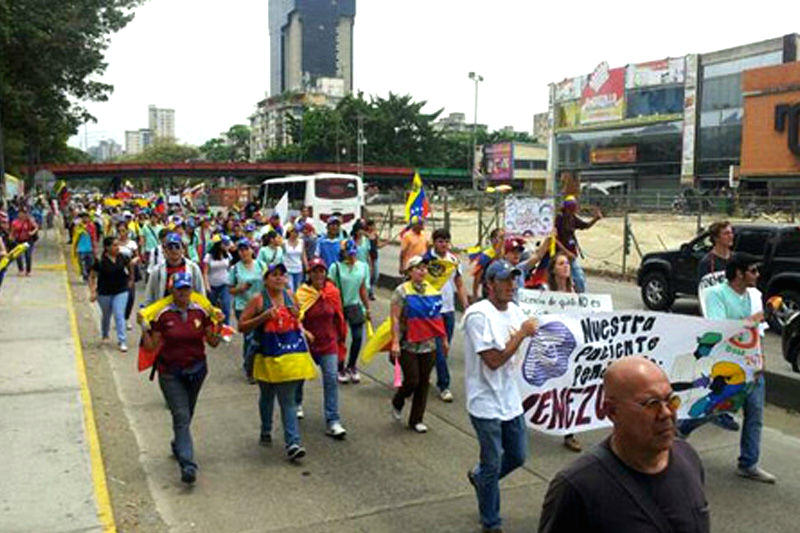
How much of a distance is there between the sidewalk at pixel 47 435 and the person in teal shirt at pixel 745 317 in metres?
4.43

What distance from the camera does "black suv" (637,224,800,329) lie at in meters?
12.1

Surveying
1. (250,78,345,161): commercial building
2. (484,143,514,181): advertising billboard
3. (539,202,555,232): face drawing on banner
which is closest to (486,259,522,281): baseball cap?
(539,202,555,232): face drawing on banner

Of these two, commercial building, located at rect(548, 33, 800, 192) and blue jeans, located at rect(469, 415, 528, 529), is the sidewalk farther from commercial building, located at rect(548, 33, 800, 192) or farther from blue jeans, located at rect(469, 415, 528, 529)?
commercial building, located at rect(548, 33, 800, 192)

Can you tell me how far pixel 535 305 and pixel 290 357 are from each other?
2079 mm

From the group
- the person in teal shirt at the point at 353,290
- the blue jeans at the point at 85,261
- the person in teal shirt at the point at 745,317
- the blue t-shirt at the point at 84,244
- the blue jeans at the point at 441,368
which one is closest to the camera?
the person in teal shirt at the point at 745,317

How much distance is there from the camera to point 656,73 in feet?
213

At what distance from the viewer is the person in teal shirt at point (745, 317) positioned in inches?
233

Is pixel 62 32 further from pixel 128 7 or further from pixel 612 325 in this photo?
pixel 612 325

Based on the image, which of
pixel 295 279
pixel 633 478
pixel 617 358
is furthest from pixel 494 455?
pixel 295 279

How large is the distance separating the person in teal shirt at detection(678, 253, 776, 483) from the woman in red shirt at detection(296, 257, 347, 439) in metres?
2.94

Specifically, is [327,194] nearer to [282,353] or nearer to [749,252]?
[749,252]

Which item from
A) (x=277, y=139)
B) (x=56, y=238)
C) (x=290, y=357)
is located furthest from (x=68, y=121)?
(x=277, y=139)

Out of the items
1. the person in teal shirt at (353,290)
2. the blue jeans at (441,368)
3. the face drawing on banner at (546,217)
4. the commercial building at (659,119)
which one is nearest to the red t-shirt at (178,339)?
the blue jeans at (441,368)

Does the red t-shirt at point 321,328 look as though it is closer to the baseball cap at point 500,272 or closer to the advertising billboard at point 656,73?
the baseball cap at point 500,272
